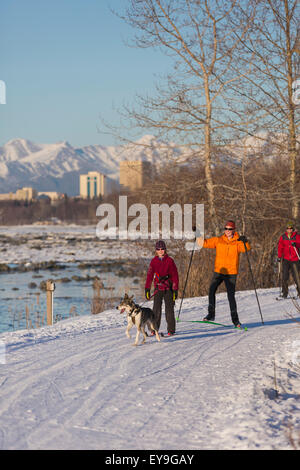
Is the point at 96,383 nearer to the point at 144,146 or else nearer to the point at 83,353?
the point at 83,353

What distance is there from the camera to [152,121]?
2019 centimetres

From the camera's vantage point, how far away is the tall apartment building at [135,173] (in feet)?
69.5

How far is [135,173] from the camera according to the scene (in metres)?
21.5

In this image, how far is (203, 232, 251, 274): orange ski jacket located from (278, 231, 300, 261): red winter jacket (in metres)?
5.05

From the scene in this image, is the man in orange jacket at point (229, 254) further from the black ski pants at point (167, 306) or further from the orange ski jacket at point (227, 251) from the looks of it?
the black ski pants at point (167, 306)

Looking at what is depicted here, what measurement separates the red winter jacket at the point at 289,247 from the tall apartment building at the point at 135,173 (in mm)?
6731

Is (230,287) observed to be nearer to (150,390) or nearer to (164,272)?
(164,272)

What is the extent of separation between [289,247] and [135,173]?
7.33 meters

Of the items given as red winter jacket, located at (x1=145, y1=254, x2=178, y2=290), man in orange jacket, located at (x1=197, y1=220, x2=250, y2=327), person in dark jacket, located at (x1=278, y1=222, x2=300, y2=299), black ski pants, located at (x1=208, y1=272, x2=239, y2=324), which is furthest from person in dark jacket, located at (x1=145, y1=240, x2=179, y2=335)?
person in dark jacket, located at (x1=278, y1=222, x2=300, y2=299)

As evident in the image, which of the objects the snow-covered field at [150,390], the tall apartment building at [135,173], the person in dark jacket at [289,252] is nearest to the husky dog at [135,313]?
the snow-covered field at [150,390]

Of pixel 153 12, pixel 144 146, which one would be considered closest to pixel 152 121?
pixel 144 146

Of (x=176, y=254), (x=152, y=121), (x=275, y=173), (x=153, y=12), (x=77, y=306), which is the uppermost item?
(x=153, y=12)

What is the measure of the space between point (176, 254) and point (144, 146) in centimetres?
416
